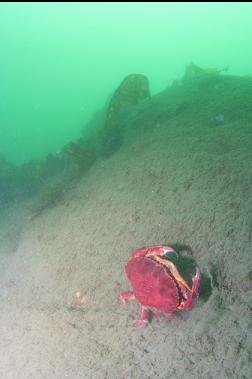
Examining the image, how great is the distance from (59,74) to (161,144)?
155 meters

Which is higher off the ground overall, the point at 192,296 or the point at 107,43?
the point at 192,296

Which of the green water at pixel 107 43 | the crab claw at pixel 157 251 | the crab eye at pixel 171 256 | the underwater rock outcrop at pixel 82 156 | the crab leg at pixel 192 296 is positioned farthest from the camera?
the green water at pixel 107 43

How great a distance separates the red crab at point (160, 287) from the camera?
131 inches

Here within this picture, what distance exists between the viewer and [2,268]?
21.9 feet

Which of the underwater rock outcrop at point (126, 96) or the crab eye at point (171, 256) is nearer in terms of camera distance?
the crab eye at point (171, 256)

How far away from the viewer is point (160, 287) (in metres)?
3.38

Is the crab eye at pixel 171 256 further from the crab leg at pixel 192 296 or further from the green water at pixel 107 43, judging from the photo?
the green water at pixel 107 43

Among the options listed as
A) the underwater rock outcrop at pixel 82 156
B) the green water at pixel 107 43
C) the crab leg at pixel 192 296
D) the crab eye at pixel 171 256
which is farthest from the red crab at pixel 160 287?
the green water at pixel 107 43

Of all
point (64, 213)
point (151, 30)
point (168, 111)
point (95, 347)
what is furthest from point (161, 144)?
point (151, 30)

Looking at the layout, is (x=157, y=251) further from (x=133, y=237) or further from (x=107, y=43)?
(x=107, y=43)

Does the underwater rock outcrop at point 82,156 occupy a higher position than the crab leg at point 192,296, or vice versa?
the crab leg at point 192,296

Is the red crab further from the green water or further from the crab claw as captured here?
the green water

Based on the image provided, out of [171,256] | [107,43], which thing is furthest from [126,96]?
[107,43]

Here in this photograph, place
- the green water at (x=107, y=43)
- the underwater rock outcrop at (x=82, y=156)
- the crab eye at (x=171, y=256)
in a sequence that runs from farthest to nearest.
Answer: the green water at (x=107, y=43)
the underwater rock outcrop at (x=82, y=156)
the crab eye at (x=171, y=256)
